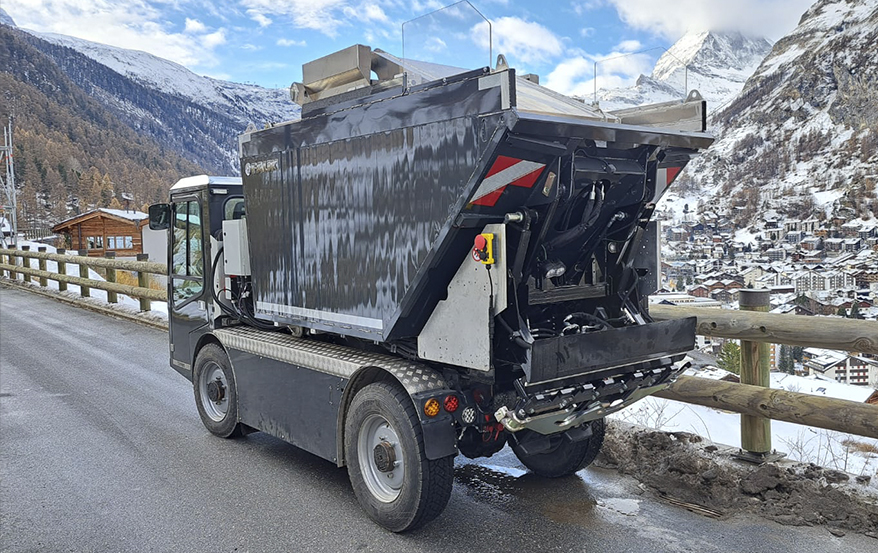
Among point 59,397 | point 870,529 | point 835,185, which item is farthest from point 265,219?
point 835,185

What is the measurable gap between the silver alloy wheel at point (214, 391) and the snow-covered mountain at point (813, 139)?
20.8 ft

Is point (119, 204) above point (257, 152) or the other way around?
above

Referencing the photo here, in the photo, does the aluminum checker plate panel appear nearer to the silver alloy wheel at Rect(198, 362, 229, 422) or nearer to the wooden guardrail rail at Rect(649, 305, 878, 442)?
the silver alloy wheel at Rect(198, 362, 229, 422)

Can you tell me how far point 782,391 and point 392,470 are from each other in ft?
9.02

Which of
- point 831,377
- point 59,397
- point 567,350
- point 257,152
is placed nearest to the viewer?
point 567,350

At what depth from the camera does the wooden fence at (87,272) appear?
42.5ft

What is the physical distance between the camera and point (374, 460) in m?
4.12

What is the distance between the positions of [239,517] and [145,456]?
1650 mm

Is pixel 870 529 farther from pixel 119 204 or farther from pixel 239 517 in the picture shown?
pixel 119 204

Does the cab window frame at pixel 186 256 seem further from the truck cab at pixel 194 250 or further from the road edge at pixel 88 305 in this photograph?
the road edge at pixel 88 305

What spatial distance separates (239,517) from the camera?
13.7 ft

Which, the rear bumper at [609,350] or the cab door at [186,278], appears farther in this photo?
the cab door at [186,278]

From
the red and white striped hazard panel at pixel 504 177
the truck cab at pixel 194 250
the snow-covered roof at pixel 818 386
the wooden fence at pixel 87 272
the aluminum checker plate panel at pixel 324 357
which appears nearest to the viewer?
the red and white striped hazard panel at pixel 504 177

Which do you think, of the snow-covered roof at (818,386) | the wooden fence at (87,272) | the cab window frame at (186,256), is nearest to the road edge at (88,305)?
the wooden fence at (87,272)
